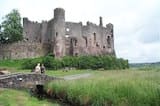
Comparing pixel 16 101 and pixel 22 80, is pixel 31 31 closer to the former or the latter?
pixel 22 80

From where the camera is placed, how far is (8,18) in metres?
72.7

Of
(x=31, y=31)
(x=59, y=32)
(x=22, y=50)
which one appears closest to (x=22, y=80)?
(x=22, y=50)

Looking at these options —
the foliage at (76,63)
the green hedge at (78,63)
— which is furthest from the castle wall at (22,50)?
the green hedge at (78,63)

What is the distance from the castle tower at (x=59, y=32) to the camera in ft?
206

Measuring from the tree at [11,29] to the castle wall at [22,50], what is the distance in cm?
600

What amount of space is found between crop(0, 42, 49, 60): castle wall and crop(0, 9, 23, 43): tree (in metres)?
6.00

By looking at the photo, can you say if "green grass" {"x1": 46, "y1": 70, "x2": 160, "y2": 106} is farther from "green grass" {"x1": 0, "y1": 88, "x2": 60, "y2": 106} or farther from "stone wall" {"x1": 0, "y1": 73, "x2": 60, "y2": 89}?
"stone wall" {"x1": 0, "y1": 73, "x2": 60, "y2": 89}

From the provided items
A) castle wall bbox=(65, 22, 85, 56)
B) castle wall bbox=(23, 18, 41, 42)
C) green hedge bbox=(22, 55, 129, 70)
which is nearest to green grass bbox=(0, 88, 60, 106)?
green hedge bbox=(22, 55, 129, 70)

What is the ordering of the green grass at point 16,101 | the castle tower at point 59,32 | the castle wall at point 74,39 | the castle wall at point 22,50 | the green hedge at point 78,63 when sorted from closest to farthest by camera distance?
the green grass at point 16,101
the green hedge at point 78,63
the castle tower at point 59,32
the castle wall at point 22,50
the castle wall at point 74,39

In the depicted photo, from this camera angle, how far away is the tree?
229 ft

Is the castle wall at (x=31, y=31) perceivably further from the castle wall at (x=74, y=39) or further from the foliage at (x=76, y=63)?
the foliage at (x=76, y=63)

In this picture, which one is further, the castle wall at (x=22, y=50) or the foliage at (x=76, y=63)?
the castle wall at (x=22, y=50)

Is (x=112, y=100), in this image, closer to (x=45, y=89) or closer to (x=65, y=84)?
(x=65, y=84)

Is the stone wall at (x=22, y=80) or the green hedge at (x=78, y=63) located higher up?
the green hedge at (x=78, y=63)
